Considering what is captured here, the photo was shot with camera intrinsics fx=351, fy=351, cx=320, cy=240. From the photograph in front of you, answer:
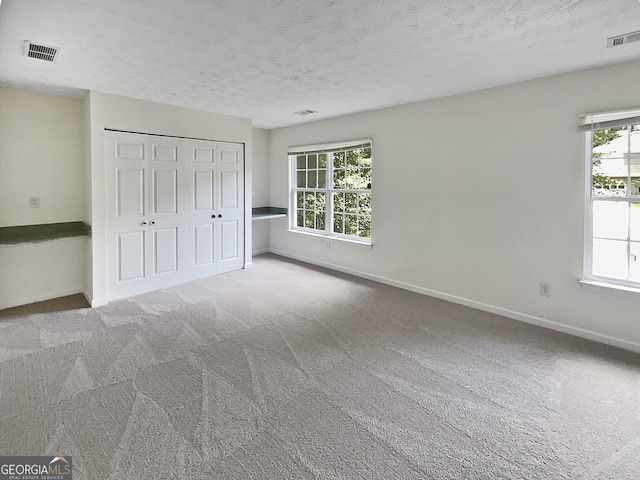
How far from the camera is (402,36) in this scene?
2.46 meters

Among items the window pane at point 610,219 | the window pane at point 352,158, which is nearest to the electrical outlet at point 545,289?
the window pane at point 610,219

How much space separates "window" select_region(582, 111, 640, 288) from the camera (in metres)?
3.04

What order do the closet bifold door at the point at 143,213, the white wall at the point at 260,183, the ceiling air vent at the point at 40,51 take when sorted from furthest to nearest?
the white wall at the point at 260,183
the closet bifold door at the point at 143,213
the ceiling air vent at the point at 40,51

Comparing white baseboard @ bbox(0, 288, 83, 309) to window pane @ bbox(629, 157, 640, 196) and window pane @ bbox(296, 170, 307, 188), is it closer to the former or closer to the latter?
window pane @ bbox(296, 170, 307, 188)

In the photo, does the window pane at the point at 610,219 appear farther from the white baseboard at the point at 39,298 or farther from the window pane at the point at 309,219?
the white baseboard at the point at 39,298

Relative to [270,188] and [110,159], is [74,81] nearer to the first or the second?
[110,159]

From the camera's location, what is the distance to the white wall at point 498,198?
322 cm

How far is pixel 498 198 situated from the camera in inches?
149

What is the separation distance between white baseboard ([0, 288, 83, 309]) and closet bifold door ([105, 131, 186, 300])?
0.69 meters

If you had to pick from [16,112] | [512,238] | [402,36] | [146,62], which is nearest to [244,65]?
[146,62]

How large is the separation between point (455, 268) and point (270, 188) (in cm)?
399

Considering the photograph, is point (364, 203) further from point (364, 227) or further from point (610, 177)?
point (610, 177)

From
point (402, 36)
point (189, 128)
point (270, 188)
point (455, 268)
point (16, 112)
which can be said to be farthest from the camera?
point (270, 188)

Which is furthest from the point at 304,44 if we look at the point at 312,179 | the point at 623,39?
the point at 312,179
